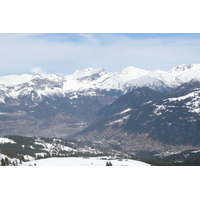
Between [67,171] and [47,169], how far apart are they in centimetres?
553

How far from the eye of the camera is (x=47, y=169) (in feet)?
249

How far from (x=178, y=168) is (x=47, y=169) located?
35807 mm

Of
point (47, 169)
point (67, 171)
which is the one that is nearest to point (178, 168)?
point (67, 171)

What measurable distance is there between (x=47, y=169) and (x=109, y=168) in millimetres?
16910

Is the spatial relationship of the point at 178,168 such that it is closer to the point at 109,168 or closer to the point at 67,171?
the point at 109,168

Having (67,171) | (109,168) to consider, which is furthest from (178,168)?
(67,171)

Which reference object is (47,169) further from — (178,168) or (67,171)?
(178,168)

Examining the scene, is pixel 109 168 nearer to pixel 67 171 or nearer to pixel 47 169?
pixel 67 171

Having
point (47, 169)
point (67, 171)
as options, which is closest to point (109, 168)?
point (67, 171)

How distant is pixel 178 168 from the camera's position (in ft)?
250

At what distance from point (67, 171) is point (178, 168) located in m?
30.3

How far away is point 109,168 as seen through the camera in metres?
75.2
